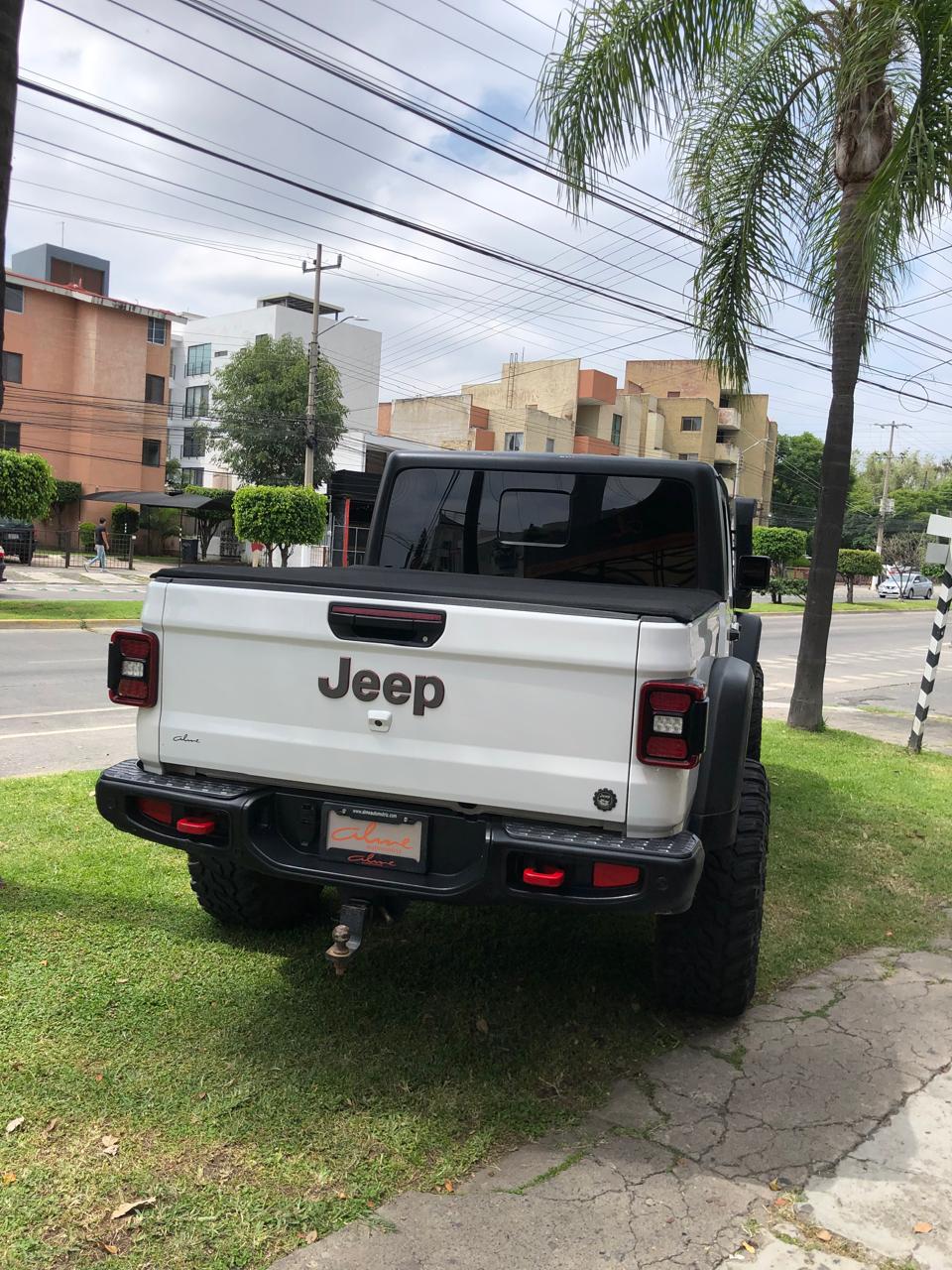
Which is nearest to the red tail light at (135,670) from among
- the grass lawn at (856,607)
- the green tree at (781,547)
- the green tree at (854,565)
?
the grass lawn at (856,607)

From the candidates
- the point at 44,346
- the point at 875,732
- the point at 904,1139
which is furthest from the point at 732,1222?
the point at 44,346

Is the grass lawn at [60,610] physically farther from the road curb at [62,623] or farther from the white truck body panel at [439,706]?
the white truck body panel at [439,706]

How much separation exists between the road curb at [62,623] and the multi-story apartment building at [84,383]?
88.1ft

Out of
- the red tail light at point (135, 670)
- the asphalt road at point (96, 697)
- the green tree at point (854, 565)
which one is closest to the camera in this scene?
the red tail light at point (135, 670)

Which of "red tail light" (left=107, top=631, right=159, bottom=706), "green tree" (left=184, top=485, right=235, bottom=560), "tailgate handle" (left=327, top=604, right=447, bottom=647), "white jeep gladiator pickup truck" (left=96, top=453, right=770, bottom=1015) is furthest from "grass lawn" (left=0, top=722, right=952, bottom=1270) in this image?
"green tree" (left=184, top=485, right=235, bottom=560)

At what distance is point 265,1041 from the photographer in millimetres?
3395

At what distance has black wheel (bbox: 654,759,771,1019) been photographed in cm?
353

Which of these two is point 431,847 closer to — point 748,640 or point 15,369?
point 748,640

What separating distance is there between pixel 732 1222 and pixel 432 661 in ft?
5.61

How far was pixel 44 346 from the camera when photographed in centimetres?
4222

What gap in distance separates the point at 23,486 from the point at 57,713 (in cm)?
1090

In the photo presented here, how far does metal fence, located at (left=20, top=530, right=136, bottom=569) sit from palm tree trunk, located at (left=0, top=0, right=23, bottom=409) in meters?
33.1

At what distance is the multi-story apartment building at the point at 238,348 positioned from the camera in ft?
219

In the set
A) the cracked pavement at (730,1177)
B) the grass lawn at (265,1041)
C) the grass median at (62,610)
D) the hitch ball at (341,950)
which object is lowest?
the cracked pavement at (730,1177)
